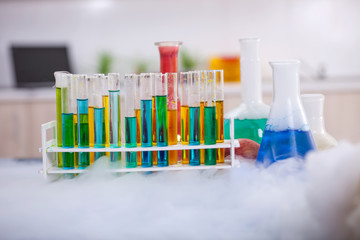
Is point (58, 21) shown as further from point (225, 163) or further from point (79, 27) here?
point (225, 163)

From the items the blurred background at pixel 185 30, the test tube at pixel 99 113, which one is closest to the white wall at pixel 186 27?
the blurred background at pixel 185 30

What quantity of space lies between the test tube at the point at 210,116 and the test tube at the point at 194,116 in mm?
15

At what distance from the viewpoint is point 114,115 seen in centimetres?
85

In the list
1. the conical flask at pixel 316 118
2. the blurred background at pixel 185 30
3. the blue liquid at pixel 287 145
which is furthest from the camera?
the blurred background at pixel 185 30

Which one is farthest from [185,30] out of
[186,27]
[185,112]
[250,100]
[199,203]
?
[199,203]

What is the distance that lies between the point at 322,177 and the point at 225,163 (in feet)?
0.86

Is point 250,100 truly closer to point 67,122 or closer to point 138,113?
point 138,113

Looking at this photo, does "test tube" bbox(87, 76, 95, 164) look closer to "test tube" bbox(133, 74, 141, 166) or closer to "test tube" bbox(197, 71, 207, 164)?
"test tube" bbox(133, 74, 141, 166)

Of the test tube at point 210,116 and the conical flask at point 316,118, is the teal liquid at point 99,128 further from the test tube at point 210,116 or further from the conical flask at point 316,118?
the conical flask at point 316,118

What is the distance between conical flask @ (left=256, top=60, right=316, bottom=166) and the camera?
0.79 meters

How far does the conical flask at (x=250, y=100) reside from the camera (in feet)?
3.13

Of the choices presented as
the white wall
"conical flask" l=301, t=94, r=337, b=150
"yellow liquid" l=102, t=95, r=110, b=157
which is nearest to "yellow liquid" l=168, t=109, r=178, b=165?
"yellow liquid" l=102, t=95, r=110, b=157

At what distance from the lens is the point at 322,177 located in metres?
0.61

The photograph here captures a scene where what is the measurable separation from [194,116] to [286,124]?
0.56ft
